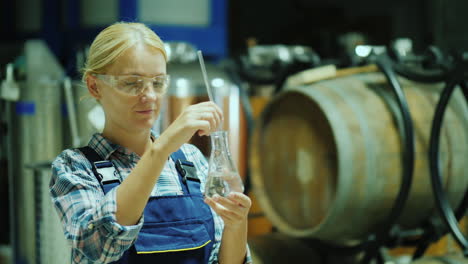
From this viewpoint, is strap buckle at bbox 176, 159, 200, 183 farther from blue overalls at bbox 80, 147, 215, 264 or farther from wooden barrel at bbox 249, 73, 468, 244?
wooden barrel at bbox 249, 73, 468, 244

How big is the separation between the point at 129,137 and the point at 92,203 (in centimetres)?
20

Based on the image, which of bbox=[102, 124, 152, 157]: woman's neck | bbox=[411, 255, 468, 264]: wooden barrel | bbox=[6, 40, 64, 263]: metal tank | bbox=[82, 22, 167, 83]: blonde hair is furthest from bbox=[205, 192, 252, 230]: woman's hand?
bbox=[6, 40, 64, 263]: metal tank

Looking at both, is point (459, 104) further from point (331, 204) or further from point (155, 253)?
point (155, 253)

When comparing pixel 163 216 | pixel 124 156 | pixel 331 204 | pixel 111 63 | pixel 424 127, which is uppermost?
pixel 111 63

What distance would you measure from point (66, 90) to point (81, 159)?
67.0 inches

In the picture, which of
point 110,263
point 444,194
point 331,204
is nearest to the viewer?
point 110,263

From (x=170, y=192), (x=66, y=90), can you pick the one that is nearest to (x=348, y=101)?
(x=66, y=90)

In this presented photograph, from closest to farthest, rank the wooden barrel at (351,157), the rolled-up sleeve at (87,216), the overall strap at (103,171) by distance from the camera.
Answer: the rolled-up sleeve at (87,216), the overall strap at (103,171), the wooden barrel at (351,157)

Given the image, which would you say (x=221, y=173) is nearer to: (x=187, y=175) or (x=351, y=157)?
(x=187, y=175)

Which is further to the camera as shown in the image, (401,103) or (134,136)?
(401,103)

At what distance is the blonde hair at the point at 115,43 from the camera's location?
3.93 ft

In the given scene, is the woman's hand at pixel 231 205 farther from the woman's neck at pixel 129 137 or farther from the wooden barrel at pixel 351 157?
the wooden barrel at pixel 351 157

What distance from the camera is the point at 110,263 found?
3.92 ft

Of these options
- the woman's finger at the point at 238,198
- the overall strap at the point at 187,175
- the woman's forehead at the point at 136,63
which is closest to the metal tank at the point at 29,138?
the overall strap at the point at 187,175
